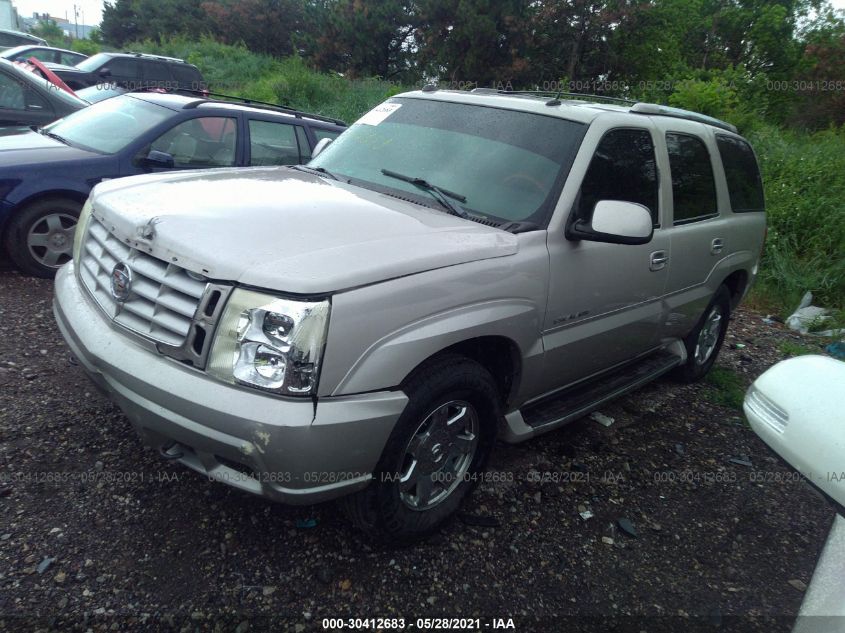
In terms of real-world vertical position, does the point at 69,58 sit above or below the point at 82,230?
above

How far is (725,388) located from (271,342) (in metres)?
4.17

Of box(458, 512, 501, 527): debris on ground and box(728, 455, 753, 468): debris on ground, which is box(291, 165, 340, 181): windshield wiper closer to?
box(458, 512, 501, 527): debris on ground

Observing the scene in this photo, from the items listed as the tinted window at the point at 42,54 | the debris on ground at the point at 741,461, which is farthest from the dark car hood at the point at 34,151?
the tinted window at the point at 42,54

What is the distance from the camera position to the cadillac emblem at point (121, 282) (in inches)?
99.0

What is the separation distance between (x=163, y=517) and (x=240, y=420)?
1.00 meters

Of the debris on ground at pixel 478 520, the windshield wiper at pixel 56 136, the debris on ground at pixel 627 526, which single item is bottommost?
the debris on ground at pixel 627 526

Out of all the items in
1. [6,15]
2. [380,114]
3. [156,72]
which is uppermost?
[6,15]

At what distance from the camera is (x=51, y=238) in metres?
5.22

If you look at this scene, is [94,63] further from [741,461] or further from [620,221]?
[741,461]

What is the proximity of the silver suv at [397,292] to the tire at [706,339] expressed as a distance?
0.63 m

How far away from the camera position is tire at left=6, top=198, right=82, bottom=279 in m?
5.04

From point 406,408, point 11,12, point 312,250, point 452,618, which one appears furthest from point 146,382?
point 11,12

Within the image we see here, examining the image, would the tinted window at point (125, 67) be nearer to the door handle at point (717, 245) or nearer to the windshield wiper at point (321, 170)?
the windshield wiper at point (321, 170)

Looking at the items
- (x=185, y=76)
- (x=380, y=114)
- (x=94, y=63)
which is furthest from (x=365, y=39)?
(x=380, y=114)
